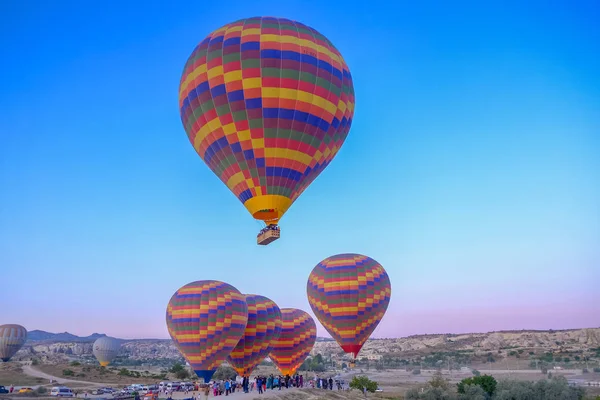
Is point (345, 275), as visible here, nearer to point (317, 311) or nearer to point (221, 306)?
point (317, 311)

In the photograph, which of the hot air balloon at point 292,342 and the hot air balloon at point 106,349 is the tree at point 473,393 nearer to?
the hot air balloon at point 292,342

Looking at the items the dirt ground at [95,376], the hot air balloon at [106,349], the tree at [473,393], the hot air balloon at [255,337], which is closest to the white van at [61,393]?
the hot air balloon at [255,337]

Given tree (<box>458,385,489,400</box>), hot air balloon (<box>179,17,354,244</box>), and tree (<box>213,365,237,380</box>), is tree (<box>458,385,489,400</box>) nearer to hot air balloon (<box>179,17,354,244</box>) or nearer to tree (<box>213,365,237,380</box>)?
hot air balloon (<box>179,17,354,244</box>)

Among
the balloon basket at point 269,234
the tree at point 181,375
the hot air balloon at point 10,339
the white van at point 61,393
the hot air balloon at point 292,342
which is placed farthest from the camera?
the hot air balloon at point 10,339

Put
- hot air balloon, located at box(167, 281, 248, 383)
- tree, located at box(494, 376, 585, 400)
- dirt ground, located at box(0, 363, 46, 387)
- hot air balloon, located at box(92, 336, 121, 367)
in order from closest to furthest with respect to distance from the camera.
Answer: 1. tree, located at box(494, 376, 585, 400)
2. hot air balloon, located at box(167, 281, 248, 383)
3. dirt ground, located at box(0, 363, 46, 387)
4. hot air balloon, located at box(92, 336, 121, 367)

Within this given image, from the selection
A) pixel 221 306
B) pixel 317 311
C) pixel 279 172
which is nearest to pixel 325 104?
pixel 279 172

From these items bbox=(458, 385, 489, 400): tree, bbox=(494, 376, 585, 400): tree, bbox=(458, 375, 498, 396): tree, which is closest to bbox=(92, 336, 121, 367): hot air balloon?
bbox=(458, 375, 498, 396): tree
